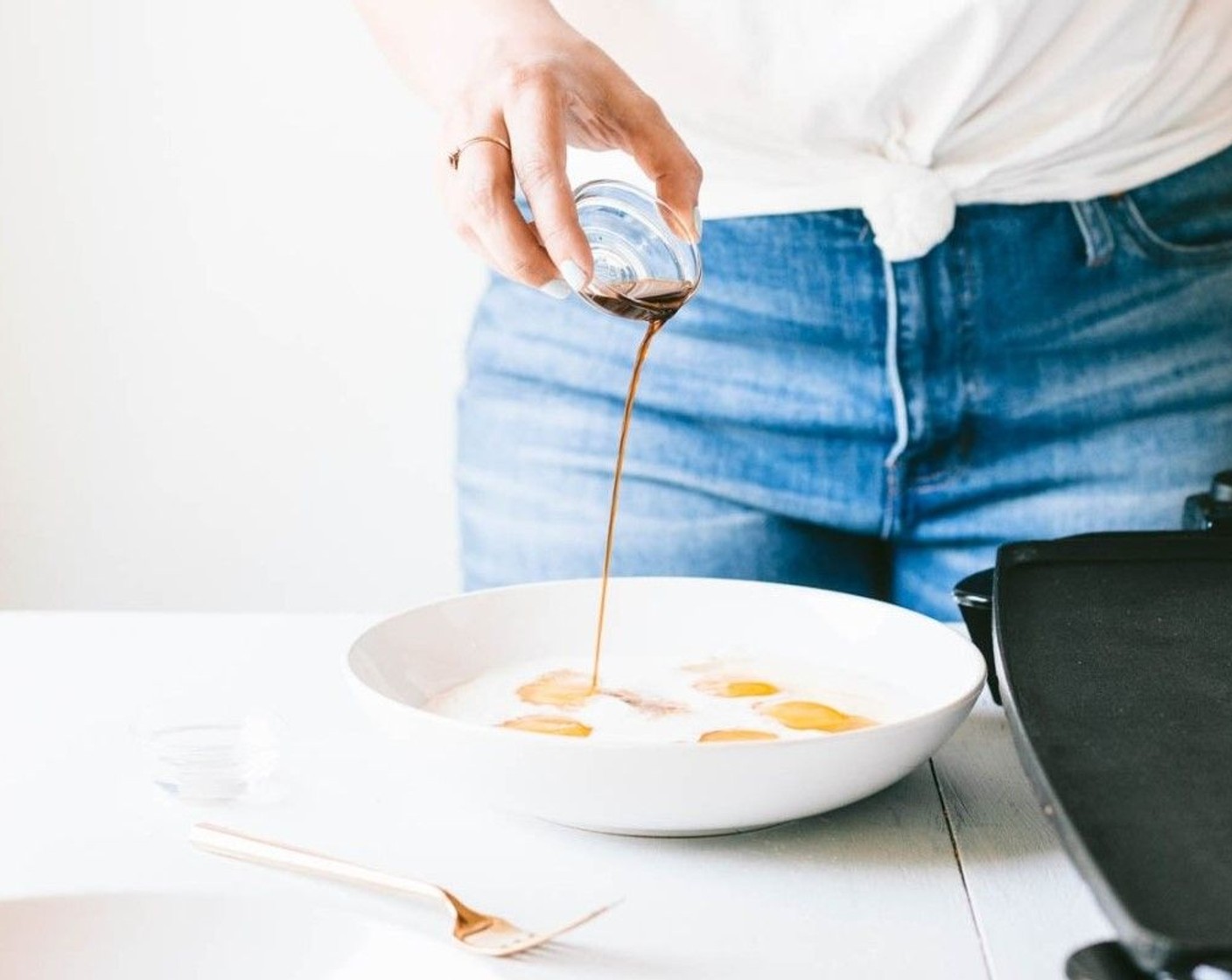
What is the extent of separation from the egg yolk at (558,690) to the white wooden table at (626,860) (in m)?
0.08

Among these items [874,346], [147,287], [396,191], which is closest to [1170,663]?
[874,346]

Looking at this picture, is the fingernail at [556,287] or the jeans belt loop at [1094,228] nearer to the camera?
the fingernail at [556,287]

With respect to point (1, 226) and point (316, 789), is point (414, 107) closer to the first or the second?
point (1, 226)

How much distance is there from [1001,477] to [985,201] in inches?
8.1

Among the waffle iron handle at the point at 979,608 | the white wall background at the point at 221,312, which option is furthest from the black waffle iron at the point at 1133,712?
the white wall background at the point at 221,312

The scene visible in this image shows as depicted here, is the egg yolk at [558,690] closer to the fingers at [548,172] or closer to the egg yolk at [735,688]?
the egg yolk at [735,688]

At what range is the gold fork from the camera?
0.59 m

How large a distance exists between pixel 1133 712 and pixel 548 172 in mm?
373

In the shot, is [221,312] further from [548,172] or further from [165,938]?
[165,938]

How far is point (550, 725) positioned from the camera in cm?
76

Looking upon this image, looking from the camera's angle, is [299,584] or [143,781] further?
[299,584]

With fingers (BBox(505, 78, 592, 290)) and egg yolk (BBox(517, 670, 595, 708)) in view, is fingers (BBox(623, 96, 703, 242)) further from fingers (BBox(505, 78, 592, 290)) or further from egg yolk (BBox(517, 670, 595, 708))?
egg yolk (BBox(517, 670, 595, 708))

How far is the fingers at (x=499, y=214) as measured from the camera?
79cm

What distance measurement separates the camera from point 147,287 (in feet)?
7.64
